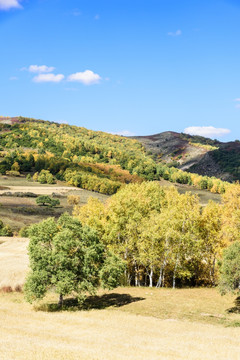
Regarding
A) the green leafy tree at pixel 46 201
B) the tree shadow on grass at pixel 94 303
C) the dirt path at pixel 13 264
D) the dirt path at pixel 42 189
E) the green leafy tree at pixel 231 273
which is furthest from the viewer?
the dirt path at pixel 42 189

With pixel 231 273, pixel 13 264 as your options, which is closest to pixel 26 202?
pixel 13 264

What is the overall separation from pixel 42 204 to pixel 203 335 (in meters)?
124

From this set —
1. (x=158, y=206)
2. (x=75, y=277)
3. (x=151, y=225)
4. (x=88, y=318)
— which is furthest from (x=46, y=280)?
(x=158, y=206)

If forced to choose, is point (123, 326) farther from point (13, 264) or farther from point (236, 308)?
point (13, 264)

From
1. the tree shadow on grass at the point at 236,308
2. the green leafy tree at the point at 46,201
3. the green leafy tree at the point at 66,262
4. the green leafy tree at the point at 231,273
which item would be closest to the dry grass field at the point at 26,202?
the green leafy tree at the point at 46,201

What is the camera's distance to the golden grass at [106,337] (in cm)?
2410

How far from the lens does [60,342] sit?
27.3 metres

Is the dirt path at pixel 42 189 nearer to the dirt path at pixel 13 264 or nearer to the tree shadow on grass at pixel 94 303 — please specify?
the dirt path at pixel 13 264

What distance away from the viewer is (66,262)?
4381 cm

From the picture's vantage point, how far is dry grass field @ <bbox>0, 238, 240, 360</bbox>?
24.9 metres

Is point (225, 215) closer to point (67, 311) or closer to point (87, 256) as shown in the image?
point (87, 256)

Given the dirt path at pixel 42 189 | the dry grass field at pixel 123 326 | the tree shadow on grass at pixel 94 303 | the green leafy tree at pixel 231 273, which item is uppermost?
the dirt path at pixel 42 189

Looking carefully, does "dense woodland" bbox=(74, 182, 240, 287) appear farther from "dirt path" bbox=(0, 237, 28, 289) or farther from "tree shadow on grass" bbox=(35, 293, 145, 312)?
"dirt path" bbox=(0, 237, 28, 289)

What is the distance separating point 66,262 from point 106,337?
48.7ft
